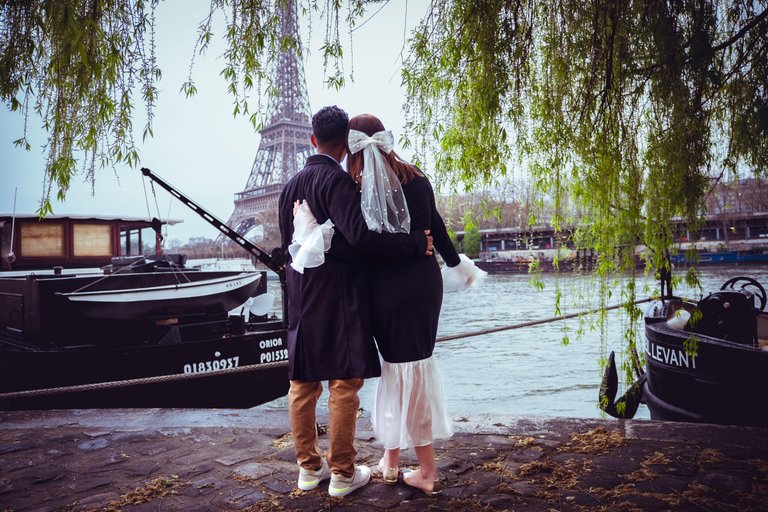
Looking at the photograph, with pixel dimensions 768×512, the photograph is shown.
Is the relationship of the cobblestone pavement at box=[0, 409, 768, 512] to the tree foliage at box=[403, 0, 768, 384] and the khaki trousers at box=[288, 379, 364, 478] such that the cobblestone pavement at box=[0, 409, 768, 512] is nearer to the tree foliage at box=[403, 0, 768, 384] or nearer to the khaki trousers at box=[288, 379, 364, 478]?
the khaki trousers at box=[288, 379, 364, 478]

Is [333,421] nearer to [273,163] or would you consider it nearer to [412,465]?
[412,465]

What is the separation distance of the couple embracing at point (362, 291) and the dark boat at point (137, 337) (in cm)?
229

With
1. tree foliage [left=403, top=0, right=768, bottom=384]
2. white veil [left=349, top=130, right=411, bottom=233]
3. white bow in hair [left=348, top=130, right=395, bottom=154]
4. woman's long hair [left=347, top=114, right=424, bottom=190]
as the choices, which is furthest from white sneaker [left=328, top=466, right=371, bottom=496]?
tree foliage [left=403, top=0, right=768, bottom=384]

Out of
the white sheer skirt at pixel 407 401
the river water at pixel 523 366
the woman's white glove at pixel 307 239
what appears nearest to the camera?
the woman's white glove at pixel 307 239

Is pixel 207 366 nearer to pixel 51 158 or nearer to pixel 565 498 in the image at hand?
pixel 51 158

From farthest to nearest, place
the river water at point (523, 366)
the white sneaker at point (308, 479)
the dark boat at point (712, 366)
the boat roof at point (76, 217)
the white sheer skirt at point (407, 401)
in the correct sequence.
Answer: the river water at point (523, 366), the boat roof at point (76, 217), the dark boat at point (712, 366), the white sneaker at point (308, 479), the white sheer skirt at point (407, 401)

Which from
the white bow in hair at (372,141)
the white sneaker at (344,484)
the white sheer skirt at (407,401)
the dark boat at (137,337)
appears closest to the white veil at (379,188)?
the white bow in hair at (372,141)

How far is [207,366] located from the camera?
6293 millimetres

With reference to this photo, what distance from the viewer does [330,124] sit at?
7.78 feet

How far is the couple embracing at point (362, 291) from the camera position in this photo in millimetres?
2227

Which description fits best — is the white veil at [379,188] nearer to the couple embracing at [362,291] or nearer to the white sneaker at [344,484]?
the couple embracing at [362,291]

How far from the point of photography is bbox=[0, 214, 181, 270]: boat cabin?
778 cm

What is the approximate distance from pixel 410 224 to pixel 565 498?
1261 millimetres

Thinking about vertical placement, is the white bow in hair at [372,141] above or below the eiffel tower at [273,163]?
below
